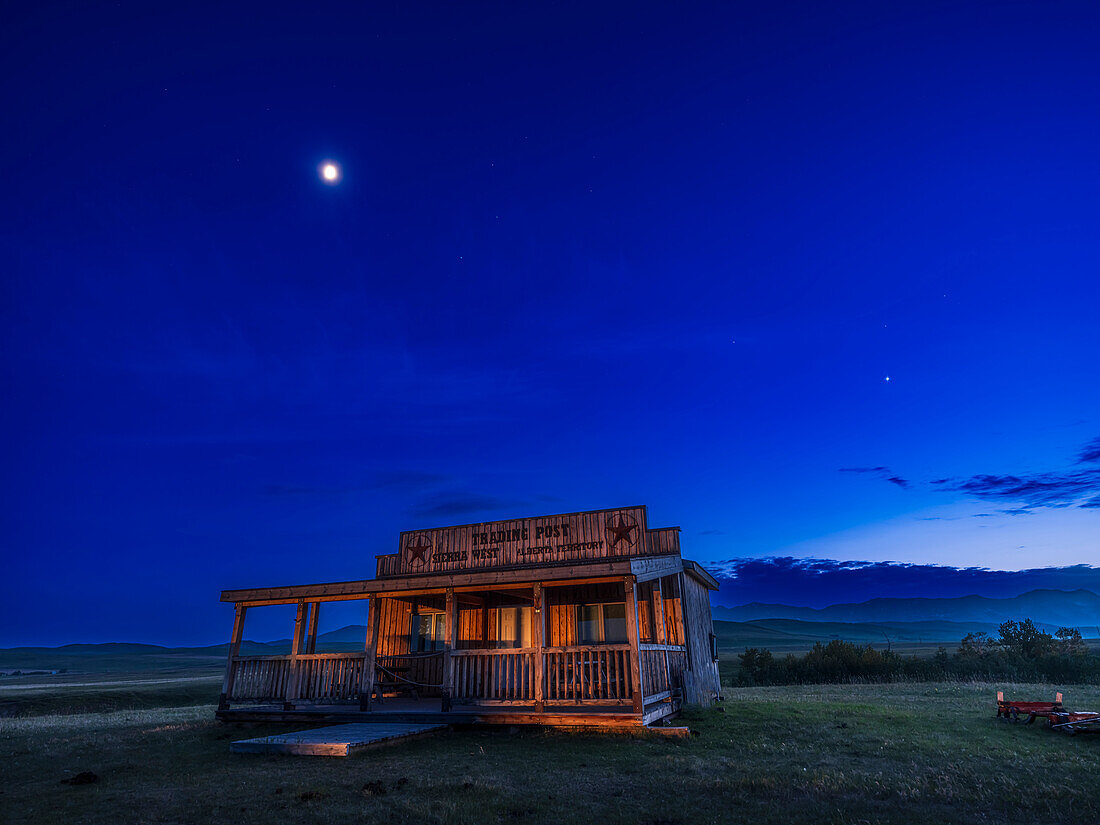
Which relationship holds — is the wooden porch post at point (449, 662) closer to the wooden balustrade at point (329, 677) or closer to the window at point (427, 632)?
the wooden balustrade at point (329, 677)

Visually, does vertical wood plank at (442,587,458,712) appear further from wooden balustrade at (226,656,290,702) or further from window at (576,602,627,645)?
window at (576,602,627,645)

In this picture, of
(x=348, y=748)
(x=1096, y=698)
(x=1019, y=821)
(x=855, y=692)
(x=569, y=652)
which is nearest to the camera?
(x=1019, y=821)

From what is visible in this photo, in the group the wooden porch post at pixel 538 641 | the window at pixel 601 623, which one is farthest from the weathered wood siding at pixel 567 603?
the wooden porch post at pixel 538 641

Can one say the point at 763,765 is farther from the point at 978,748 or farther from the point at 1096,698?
the point at 1096,698

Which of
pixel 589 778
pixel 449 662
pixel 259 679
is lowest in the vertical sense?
pixel 589 778

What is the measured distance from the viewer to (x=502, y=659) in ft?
45.2

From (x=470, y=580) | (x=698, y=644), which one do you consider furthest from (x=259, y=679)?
(x=698, y=644)

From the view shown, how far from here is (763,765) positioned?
9.11 meters

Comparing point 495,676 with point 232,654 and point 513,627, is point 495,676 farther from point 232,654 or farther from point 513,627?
point 232,654

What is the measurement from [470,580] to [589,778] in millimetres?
6141

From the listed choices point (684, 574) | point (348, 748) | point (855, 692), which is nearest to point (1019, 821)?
point (348, 748)

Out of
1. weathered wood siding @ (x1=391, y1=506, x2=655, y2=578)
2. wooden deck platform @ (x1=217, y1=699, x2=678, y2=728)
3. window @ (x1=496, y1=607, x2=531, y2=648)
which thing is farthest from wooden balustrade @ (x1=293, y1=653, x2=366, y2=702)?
window @ (x1=496, y1=607, x2=531, y2=648)

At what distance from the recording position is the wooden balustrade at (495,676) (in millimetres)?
13320

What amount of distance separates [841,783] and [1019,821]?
196 cm
